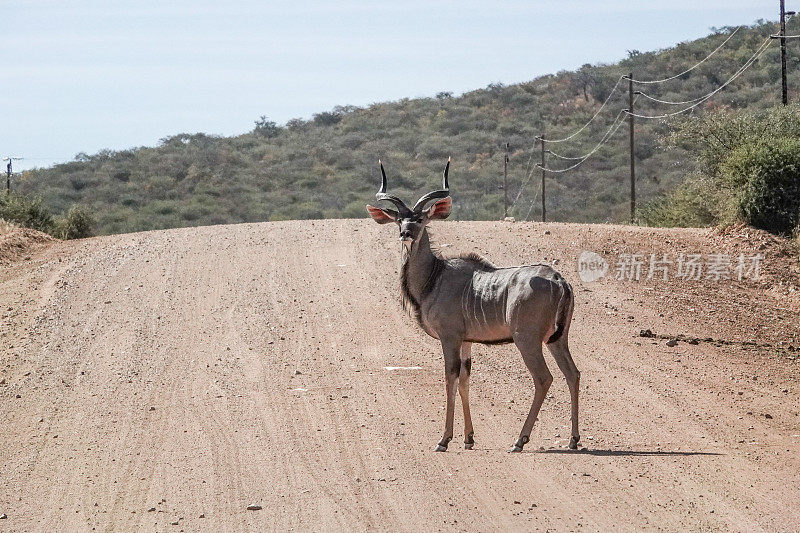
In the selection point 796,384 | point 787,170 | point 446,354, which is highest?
point 787,170

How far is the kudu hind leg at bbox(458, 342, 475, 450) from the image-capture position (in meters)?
10.7

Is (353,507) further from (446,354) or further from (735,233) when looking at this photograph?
(735,233)

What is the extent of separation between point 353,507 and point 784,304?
43.2ft

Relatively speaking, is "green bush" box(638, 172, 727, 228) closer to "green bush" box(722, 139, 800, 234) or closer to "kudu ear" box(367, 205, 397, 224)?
"green bush" box(722, 139, 800, 234)

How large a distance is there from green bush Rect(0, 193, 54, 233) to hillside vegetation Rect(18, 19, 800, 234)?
13.4 meters

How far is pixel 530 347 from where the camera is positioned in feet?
34.3

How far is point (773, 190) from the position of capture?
74.8 feet

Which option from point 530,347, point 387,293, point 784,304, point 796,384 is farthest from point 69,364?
point 784,304

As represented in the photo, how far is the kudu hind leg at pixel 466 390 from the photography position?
10664mm

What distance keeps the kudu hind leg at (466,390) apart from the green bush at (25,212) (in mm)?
20872

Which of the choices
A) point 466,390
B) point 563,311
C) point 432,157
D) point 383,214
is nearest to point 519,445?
point 466,390

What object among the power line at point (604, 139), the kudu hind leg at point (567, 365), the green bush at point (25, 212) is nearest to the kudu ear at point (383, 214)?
the kudu hind leg at point (567, 365)

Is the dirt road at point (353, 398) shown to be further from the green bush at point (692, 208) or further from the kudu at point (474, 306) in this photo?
the green bush at point (692, 208)

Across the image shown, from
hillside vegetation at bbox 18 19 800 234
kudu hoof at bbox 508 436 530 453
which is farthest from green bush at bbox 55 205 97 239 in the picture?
kudu hoof at bbox 508 436 530 453
